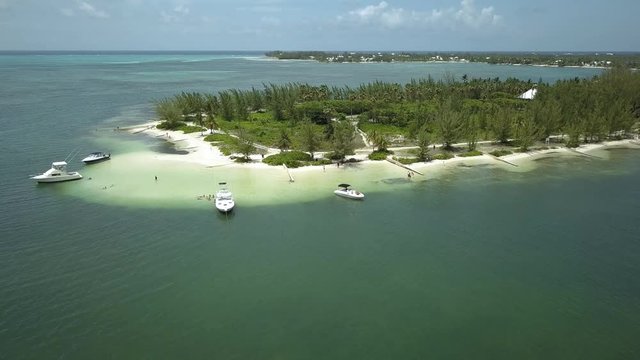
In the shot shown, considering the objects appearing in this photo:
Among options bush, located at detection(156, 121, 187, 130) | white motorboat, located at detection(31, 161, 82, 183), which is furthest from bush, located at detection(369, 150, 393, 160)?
bush, located at detection(156, 121, 187, 130)

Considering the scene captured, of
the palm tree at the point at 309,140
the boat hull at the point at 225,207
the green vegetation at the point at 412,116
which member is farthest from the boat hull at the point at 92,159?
the palm tree at the point at 309,140

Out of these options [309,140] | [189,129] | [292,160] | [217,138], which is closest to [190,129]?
[189,129]

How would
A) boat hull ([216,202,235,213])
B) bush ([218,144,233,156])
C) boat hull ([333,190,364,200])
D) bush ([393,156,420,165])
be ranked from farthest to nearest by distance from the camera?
bush ([218,144,233,156]), bush ([393,156,420,165]), boat hull ([333,190,364,200]), boat hull ([216,202,235,213])

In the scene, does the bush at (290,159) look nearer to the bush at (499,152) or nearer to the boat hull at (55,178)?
the boat hull at (55,178)

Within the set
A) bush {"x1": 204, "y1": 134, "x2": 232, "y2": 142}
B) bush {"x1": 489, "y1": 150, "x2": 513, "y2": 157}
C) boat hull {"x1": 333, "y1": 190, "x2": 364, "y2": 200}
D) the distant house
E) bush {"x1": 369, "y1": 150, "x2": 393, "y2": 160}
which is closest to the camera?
boat hull {"x1": 333, "y1": 190, "x2": 364, "y2": 200}

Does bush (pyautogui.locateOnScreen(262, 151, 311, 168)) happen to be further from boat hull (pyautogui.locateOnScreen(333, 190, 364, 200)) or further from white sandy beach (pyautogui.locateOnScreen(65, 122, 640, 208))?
boat hull (pyautogui.locateOnScreen(333, 190, 364, 200))

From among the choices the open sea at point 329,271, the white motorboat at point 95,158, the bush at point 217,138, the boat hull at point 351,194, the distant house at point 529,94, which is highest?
the distant house at point 529,94
